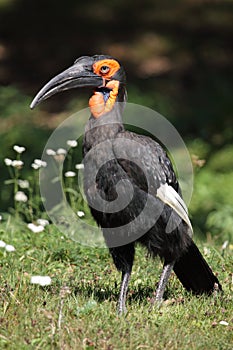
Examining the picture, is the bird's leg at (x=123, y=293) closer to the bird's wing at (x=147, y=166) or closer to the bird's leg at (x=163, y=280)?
the bird's leg at (x=163, y=280)

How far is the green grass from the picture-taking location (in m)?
4.50

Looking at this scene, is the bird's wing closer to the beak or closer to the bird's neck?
the bird's neck

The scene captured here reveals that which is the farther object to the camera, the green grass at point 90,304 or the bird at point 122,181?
the bird at point 122,181

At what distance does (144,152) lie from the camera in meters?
5.24

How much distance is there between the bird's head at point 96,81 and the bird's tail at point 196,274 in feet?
3.93

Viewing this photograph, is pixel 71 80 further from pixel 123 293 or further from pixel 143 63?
pixel 143 63

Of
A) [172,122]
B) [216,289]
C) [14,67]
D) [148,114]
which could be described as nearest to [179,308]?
[216,289]

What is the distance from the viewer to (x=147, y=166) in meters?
5.23

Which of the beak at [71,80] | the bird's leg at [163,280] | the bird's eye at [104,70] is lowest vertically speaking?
the bird's leg at [163,280]

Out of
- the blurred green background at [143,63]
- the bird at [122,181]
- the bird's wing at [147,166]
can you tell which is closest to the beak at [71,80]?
the bird at [122,181]

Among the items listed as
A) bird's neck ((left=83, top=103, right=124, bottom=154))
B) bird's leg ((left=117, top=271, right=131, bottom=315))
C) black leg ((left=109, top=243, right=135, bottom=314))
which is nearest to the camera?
bird's leg ((left=117, top=271, right=131, bottom=315))

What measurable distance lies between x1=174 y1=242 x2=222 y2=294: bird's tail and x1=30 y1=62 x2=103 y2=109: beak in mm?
1380

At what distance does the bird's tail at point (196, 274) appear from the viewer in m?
5.70

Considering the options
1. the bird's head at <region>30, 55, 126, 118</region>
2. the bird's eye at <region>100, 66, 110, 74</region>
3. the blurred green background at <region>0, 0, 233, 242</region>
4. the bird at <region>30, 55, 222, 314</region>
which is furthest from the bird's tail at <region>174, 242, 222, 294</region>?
the blurred green background at <region>0, 0, 233, 242</region>
